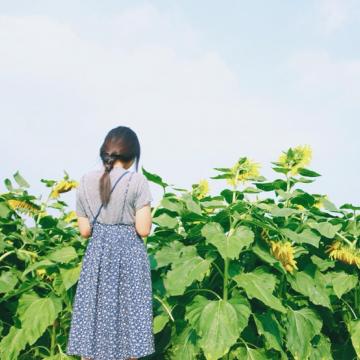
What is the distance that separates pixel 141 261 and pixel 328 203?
4.65ft

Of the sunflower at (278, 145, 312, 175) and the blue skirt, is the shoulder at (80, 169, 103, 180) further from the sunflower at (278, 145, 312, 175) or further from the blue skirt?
the sunflower at (278, 145, 312, 175)

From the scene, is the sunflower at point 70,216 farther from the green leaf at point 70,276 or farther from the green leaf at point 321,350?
the green leaf at point 321,350

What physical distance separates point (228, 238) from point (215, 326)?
48cm

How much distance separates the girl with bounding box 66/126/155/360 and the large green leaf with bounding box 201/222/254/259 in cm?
35

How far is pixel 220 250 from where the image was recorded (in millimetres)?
3697

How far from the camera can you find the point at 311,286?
427 cm

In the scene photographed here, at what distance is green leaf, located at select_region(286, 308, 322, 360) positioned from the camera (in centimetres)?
417

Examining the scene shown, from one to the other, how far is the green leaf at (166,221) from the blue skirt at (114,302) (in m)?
0.32

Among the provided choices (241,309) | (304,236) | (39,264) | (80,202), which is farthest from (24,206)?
(304,236)

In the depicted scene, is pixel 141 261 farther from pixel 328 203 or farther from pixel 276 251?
pixel 328 203

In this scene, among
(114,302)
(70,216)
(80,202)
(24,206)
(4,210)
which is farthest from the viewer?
(70,216)

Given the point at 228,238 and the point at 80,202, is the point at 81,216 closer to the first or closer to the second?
the point at 80,202

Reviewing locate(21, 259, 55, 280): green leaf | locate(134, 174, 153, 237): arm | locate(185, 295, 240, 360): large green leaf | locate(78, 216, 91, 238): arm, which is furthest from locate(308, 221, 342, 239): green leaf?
locate(21, 259, 55, 280): green leaf

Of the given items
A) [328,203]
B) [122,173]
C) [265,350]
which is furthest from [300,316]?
[122,173]
